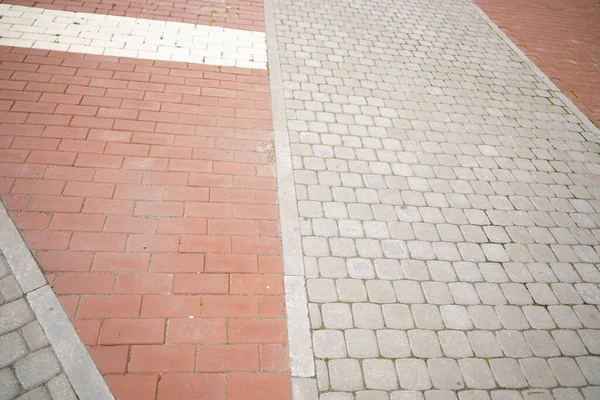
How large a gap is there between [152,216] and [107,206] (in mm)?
455

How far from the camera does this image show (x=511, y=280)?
3.35 m

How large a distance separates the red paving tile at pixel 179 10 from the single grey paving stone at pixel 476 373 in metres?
6.01

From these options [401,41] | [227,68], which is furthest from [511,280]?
[401,41]

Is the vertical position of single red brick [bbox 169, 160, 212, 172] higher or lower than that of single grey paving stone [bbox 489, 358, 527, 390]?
higher

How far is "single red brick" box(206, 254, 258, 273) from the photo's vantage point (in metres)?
3.06

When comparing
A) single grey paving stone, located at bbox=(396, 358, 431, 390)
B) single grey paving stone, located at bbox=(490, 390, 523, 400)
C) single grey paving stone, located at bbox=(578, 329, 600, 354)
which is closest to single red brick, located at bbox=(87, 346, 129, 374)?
single grey paving stone, located at bbox=(396, 358, 431, 390)

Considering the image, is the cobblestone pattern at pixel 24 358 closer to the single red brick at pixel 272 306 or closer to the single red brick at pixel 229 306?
the single red brick at pixel 229 306

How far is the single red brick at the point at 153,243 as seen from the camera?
10.1 feet

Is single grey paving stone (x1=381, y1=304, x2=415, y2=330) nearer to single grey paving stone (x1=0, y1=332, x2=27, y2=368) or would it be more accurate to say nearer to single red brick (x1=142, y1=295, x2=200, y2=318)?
single red brick (x1=142, y1=295, x2=200, y2=318)

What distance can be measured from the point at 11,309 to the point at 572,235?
5.47m

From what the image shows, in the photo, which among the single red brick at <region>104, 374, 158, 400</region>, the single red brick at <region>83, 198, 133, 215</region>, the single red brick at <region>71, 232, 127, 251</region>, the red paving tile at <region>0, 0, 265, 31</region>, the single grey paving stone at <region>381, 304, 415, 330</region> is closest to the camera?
the single red brick at <region>104, 374, 158, 400</region>

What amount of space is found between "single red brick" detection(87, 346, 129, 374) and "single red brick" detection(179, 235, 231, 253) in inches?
36.7

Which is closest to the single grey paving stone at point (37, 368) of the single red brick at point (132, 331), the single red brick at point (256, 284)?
the single red brick at point (132, 331)

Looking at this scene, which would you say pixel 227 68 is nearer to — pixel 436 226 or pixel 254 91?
pixel 254 91
